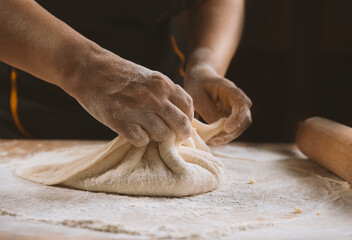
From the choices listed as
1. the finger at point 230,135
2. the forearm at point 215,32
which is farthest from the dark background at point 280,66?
the finger at point 230,135

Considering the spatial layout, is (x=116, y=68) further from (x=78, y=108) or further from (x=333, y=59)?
(x=333, y=59)

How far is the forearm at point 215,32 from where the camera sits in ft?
6.26

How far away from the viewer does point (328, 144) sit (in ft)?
4.92

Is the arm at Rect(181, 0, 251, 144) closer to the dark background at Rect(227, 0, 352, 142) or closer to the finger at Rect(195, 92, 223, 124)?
the finger at Rect(195, 92, 223, 124)

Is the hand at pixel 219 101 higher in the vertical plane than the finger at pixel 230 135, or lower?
higher

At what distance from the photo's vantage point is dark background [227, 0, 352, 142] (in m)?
3.73

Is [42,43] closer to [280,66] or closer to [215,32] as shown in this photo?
[215,32]

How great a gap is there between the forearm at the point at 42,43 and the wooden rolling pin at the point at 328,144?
840 millimetres

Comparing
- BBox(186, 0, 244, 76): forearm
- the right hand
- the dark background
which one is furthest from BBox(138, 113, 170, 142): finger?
the dark background

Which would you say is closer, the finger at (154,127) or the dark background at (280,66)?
the finger at (154,127)

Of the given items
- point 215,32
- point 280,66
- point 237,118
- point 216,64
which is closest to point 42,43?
point 237,118

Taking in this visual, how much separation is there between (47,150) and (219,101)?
A: 30.1 inches

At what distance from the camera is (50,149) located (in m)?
1.86

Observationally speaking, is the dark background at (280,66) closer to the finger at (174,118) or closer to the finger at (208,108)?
the finger at (208,108)
